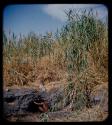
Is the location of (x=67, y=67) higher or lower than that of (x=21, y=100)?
higher

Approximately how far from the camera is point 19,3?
3.42 metres

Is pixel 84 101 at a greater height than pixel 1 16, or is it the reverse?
pixel 1 16

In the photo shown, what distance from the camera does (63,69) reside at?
3.48 m

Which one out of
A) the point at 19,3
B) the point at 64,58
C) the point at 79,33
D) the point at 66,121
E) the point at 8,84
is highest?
the point at 19,3

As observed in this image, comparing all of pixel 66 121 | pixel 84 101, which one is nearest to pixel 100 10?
pixel 84 101

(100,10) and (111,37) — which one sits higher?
(100,10)

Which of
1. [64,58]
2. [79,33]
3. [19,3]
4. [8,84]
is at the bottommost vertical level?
[8,84]

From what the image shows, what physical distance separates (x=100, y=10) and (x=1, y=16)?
88 centimetres

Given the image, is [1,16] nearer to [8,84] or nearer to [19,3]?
[19,3]

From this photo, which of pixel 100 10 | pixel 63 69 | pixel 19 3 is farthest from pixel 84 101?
pixel 19 3

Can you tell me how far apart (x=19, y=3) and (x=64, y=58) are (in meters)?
0.63

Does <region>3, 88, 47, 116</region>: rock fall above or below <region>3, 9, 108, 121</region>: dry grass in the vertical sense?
below

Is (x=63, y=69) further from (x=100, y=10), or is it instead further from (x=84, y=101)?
(x=100, y=10)

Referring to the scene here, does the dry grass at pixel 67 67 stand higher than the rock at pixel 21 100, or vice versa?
the dry grass at pixel 67 67
